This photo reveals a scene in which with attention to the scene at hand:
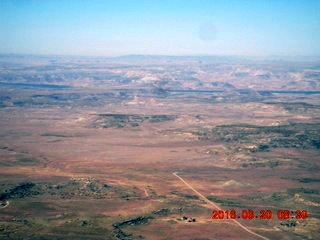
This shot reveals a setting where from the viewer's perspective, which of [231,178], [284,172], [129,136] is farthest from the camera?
[129,136]

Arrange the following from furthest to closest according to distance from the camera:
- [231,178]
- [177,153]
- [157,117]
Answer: [157,117] → [177,153] → [231,178]

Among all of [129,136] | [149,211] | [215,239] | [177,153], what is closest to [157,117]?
[129,136]

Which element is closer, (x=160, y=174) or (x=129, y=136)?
(x=160, y=174)

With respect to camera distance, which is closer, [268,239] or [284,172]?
[268,239]

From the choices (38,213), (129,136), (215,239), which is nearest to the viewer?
(215,239)

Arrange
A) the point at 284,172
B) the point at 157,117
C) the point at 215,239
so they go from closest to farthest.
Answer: the point at 215,239, the point at 284,172, the point at 157,117

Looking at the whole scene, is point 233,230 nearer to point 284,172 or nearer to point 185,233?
point 185,233

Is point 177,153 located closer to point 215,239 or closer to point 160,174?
point 160,174

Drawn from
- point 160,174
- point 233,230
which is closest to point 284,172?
point 160,174
